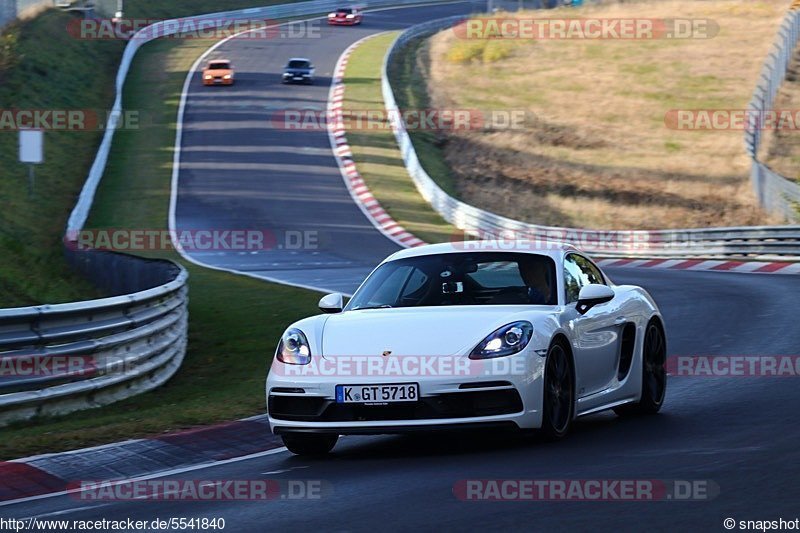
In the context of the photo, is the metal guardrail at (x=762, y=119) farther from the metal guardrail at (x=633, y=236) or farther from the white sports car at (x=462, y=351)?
the white sports car at (x=462, y=351)

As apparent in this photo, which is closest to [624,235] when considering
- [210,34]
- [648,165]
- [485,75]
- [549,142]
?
[648,165]

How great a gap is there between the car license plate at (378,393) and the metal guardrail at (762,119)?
22998 millimetres

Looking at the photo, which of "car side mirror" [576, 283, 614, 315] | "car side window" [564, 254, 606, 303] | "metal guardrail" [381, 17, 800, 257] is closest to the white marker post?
"metal guardrail" [381, 17, 800, 257]

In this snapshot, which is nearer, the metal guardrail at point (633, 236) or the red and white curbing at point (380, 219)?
the red and white curbing at point (380, 219)

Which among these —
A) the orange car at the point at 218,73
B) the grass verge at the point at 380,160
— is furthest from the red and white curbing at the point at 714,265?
the orange car at the point at 218,73

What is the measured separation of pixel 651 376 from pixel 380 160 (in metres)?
33.7

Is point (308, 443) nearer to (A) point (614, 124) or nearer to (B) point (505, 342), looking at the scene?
(B) point (505, 342)

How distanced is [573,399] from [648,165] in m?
35.2

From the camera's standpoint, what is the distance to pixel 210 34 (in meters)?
68.8

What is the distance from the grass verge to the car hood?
80.1 feet

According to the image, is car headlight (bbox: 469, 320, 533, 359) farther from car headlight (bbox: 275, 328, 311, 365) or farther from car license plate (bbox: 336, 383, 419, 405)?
car headlight (bbox: 275, 328, 311, 365)

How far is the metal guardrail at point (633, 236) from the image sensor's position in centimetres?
2828

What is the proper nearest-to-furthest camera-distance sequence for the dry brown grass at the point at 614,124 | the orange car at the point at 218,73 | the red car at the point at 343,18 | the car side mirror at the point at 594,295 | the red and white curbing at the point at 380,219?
the car side mirror at the point at 594,295
the red and white curbing at the point at 380,219
the dry brown grass at the point at 614,124
the orange car at the point at 218,73
the red car at the point at 343,18

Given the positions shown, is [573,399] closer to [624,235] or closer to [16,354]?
[16,354]
